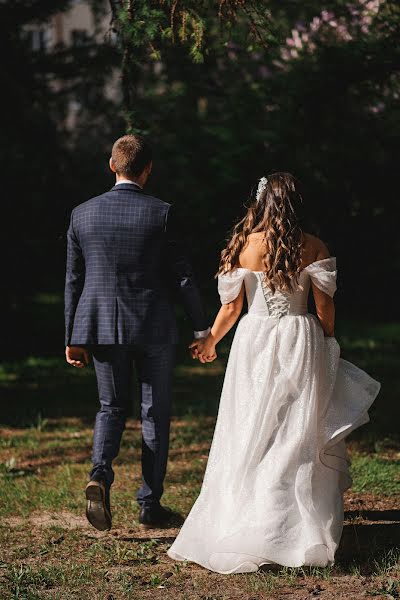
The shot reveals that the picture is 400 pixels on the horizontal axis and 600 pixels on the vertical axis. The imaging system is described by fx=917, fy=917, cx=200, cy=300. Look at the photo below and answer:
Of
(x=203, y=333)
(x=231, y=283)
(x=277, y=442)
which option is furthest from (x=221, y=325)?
(x=277, y=442)

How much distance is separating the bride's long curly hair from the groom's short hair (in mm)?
686

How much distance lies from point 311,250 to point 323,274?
0.15 metres

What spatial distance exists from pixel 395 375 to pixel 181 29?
6.14 m

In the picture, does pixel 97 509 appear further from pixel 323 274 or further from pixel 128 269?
pixel 323 274

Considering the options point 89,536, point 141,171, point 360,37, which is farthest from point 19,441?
point 360,37

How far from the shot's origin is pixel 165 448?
5.34 m

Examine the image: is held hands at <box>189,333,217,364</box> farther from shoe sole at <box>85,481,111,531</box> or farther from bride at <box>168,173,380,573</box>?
shoe sole at <box>85,481,111,531</box>

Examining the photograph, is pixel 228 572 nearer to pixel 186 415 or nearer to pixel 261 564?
pixel 261 564

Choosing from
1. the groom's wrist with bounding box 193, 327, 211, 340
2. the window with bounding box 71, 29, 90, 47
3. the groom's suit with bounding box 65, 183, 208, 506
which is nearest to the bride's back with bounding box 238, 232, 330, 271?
the groom's suit with bounding box 65, 183, 208, 506

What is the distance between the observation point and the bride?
4630 millimetres

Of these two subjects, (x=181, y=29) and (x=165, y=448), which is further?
(x=181, y=29)

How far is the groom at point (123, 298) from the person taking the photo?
5016 mm

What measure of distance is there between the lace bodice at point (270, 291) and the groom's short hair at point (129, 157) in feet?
2.57

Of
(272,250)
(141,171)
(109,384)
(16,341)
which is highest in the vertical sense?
(141,171)
